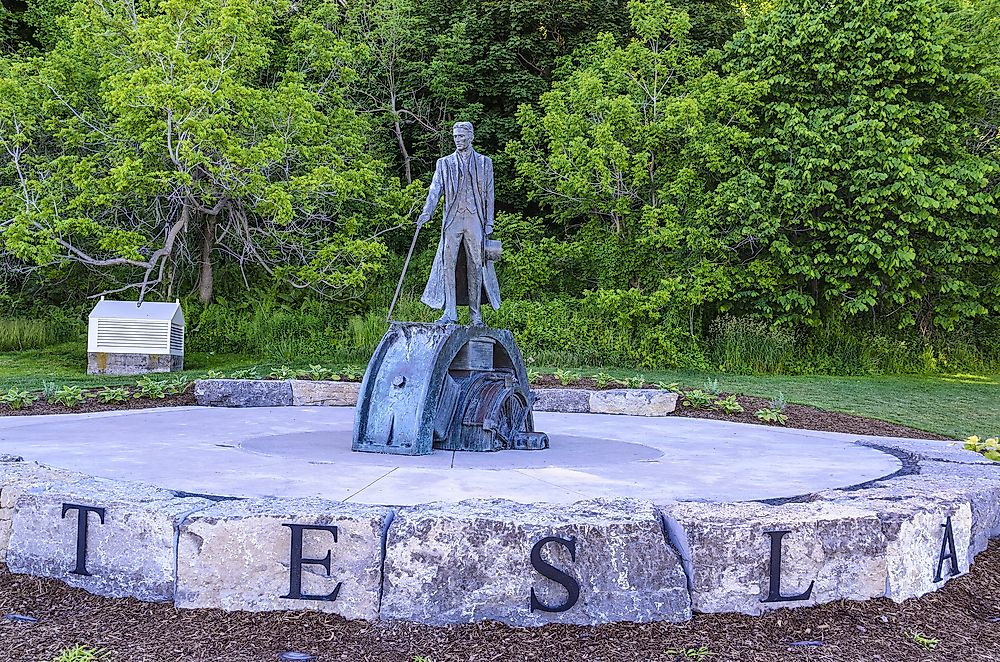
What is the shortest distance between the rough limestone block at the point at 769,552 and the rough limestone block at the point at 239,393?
24.5 ft

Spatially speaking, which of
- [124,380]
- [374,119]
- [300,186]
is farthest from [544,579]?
[374,119]

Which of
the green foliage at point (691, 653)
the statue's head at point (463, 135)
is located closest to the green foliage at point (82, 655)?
the green foliage at point (691, 653)

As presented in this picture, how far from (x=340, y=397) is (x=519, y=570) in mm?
7501

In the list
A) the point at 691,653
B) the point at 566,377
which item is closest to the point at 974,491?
the point at 691,653

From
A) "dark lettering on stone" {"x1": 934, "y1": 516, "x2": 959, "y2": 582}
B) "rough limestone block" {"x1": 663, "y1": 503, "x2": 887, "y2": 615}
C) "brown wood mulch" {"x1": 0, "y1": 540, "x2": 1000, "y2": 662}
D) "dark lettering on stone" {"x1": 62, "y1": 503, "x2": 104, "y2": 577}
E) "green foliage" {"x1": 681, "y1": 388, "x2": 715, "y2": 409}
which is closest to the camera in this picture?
"brown wood mulch" {"x1": 0, "y1": 540, "x2": 1000, "y2": 662}

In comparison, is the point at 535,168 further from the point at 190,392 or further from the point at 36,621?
the point at 36,621

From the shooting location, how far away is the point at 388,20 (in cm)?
2056

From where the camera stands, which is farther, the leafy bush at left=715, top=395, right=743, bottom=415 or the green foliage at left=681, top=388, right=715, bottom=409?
the green foliage at left=681, top=388, right=715, bottom=409

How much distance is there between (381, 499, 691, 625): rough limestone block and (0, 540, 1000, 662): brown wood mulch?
0.06 metres

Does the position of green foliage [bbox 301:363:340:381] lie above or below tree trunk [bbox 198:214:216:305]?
below

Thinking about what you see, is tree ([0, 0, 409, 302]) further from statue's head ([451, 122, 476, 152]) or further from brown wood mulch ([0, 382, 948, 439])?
statue's head ([451, 122, 476, 152])

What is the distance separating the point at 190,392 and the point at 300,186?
6515 millimetres

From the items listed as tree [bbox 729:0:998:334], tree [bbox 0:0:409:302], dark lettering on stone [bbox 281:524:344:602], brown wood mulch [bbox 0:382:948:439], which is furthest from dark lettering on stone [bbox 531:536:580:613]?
tree [bbox 729:0:998:334]

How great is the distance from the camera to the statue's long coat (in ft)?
23.6
